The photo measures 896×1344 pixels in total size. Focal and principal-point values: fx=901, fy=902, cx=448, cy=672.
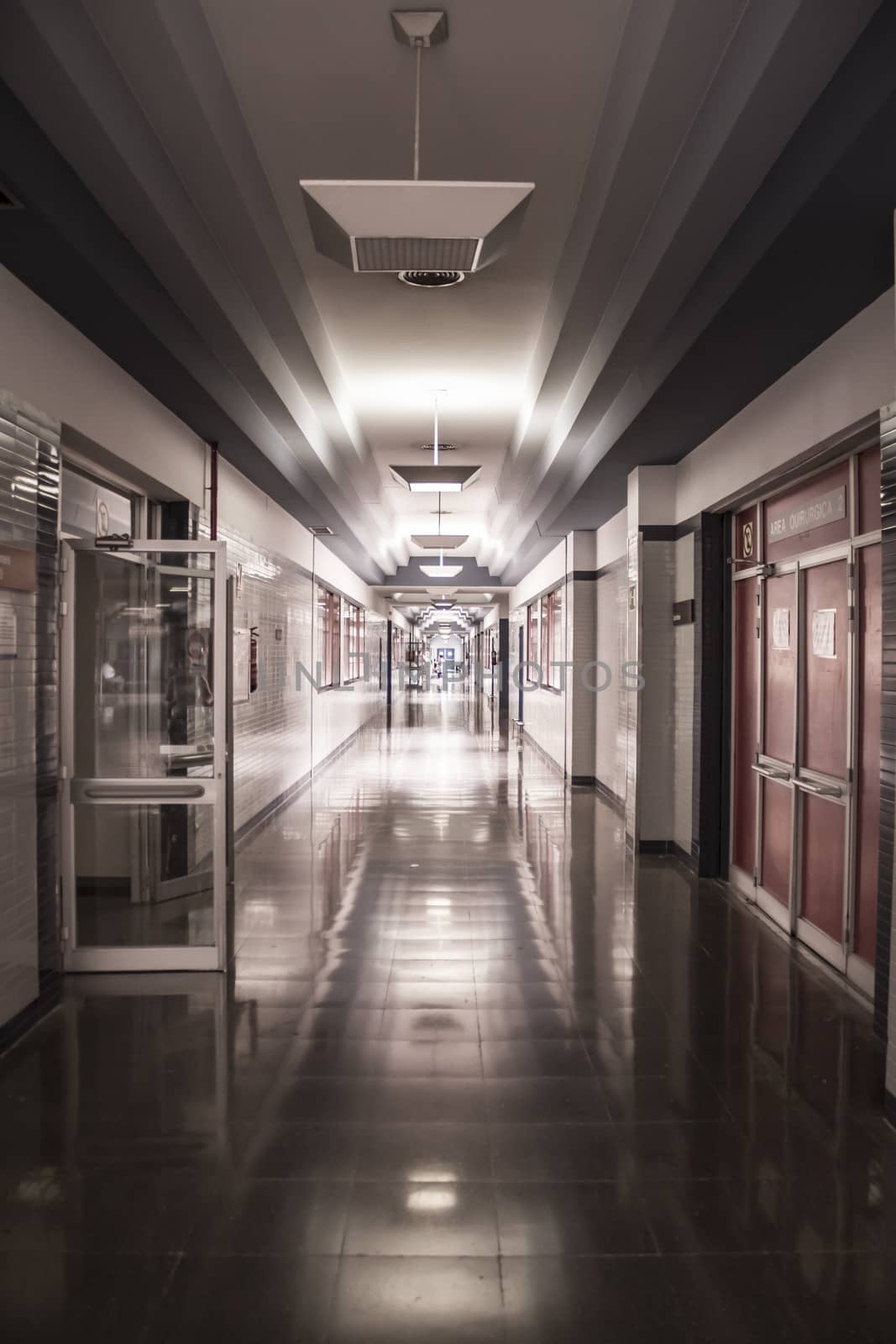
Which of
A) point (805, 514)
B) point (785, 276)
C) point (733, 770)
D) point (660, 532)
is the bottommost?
point (733, 770)

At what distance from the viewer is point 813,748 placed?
5.07 metres

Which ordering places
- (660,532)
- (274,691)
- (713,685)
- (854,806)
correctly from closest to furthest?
(854,806) < (713,685) < (660,532) < (274,691)

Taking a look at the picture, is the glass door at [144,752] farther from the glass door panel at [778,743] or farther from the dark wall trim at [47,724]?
the glass door panel at [778,743]

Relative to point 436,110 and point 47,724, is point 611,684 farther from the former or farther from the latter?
point 436,110

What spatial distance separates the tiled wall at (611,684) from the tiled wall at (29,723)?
573 cm

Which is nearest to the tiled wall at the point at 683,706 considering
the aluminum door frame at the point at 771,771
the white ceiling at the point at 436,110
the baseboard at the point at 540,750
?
the aluminum door frame at the point at 771,771

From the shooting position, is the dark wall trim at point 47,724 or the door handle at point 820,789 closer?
the dark wall trim at point 47,724

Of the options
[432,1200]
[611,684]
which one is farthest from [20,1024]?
[611,684]

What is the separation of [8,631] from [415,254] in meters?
2.26

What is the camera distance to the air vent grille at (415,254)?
10.0 feet

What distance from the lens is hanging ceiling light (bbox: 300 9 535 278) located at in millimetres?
2746

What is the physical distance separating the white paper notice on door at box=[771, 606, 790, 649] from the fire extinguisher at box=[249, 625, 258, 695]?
446 cm

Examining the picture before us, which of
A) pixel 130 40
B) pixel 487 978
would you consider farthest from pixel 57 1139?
pixel 130 40

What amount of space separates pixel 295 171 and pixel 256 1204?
408cm
